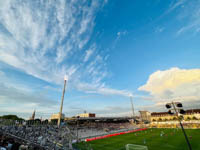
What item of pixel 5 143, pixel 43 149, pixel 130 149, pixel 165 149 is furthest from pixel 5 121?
pixel 165 149

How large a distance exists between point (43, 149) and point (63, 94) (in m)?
26.7

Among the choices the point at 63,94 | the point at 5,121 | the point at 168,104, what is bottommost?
the point at 5,121

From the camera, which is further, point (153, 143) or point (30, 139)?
point (153, 143)

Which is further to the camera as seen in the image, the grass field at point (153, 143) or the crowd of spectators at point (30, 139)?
the grass field at point (153, 143)

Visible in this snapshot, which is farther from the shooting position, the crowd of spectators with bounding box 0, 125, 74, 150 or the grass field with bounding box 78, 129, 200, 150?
the grass field with bounding box 78, 129, 200, 150

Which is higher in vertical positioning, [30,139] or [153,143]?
[30,139]

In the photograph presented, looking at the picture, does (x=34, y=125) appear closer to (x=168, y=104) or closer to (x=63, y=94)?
(x=63, y=94)

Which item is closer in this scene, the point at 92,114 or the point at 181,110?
the point at 181,110

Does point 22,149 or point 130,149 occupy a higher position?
point 22,149

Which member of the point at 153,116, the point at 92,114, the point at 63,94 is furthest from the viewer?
the point at 92,114

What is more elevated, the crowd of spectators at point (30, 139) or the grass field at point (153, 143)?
the crowd of spectators at point (30, 139)

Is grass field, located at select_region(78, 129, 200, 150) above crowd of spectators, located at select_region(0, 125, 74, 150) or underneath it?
underneath

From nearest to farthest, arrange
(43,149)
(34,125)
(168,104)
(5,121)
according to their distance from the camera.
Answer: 1. (43,149)
2. (168,104)
3. (5,121)
4. (34,125)

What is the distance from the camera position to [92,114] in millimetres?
124500
